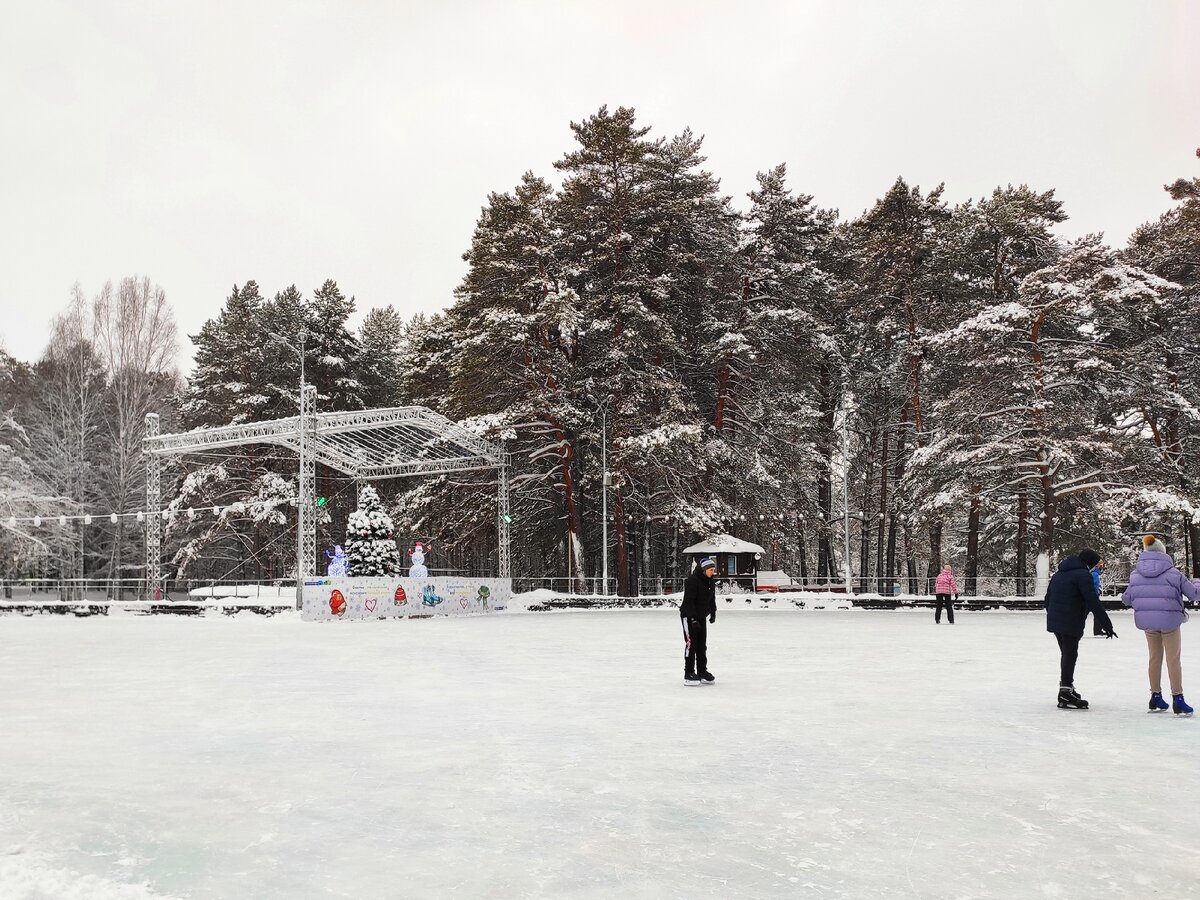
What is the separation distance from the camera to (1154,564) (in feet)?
31.8

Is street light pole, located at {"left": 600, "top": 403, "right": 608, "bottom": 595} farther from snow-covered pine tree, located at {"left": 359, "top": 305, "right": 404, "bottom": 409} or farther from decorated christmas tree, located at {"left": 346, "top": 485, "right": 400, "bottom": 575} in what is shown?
snow-covered pine tree, located at {"left": 359, "top": 305, "right": 404, "bottom": 409}

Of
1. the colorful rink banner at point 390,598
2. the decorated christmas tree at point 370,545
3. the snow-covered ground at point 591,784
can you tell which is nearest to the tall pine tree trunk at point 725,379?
the colorful rink banner at point 390,598

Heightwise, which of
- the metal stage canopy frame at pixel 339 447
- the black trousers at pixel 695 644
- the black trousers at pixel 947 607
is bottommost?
the black trousers at pixel 947 607

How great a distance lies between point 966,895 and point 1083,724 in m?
5.70

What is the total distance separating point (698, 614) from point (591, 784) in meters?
5.68

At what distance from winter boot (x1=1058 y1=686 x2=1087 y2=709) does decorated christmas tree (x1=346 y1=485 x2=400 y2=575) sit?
79.3ft

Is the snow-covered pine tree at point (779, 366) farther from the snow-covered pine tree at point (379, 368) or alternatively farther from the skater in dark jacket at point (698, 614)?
the skater in dark jacket at point (698, 614)

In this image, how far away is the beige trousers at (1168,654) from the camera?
31.3 ft

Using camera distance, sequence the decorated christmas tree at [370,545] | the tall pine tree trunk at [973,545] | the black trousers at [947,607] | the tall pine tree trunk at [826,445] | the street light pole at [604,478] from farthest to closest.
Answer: the tall pine tree trunk at [826,445] < the tall pine tree trunk at [973,545] < the street light pole at [604,478] < the decorated christmas tree at [370,545] < the black trousers at [947,607]

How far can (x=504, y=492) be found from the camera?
37156 mm

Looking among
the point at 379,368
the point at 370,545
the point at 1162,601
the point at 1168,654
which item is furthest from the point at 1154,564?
the point at 379,368

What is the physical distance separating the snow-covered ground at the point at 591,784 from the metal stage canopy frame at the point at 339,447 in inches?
673

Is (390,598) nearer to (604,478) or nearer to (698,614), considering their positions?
(604,478)

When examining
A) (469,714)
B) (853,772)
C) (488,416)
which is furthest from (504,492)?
(853,772)
